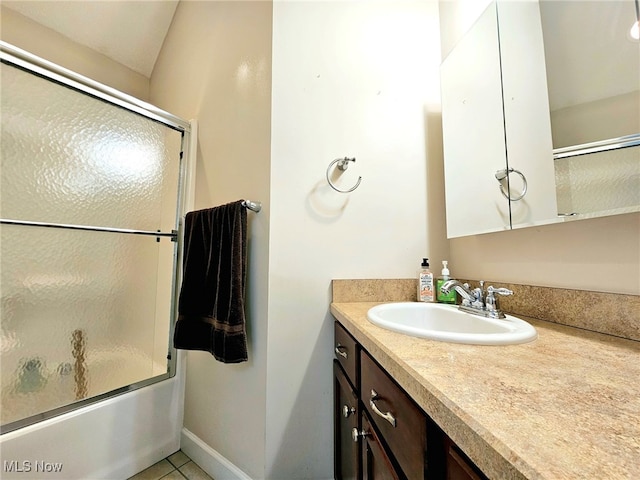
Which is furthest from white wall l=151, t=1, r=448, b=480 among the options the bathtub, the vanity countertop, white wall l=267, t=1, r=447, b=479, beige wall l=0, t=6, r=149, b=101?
beige wall l=0, t=6, r=149, b=101

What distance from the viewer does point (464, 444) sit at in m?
0.35

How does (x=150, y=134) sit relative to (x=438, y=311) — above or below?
above

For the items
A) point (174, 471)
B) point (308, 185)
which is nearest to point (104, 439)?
point (174, 471)

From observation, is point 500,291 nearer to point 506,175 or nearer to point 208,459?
point 506,175

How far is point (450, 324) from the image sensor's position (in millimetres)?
1006

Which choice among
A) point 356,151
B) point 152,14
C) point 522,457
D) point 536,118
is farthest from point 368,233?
point 152,14

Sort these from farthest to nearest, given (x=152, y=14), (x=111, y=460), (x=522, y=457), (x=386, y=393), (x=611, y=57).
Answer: (x=152, y=14)
(x=111, y=460)
(x=611, y=57)
(x=386, y=393)
(x=522, y=457)

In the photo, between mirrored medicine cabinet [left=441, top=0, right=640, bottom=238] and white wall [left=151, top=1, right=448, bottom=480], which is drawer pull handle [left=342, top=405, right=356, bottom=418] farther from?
mirrored medicine cabinet [left=441, top=0, right=640, bottom=238]

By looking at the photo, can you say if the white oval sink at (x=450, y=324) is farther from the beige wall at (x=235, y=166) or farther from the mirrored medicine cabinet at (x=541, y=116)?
the beige wall at (x=235, y=166)

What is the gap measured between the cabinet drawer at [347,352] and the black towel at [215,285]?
14.5 inches

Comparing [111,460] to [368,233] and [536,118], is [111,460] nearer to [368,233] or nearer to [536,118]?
[368,233]

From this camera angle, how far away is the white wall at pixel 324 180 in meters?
1.12

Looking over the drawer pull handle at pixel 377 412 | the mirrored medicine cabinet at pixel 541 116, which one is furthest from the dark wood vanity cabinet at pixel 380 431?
the mirrored medicine cabinet at pixel 541 116

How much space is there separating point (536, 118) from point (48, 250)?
2106 mm
